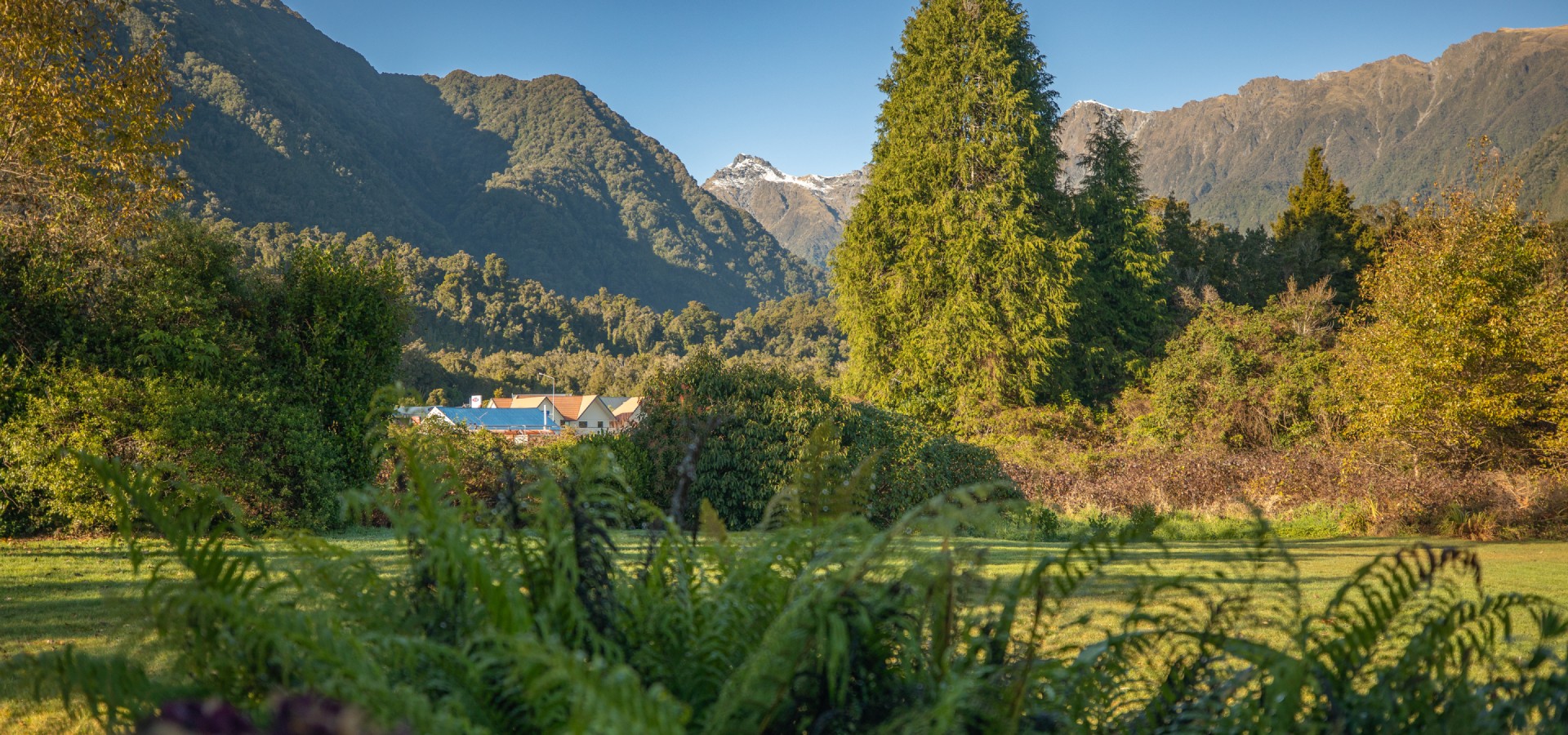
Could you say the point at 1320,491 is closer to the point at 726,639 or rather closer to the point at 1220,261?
the point at 726,639

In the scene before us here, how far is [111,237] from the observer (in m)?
9.14

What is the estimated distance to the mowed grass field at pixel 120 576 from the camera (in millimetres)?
3441

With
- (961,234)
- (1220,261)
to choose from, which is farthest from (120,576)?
(1220,261)

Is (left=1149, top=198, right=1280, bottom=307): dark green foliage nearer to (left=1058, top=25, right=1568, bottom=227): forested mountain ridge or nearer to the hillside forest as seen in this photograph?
the hillside forest

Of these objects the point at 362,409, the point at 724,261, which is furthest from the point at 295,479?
the point at 724,261

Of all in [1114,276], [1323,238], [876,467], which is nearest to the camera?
[876,467]

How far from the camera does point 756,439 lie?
1178 cm

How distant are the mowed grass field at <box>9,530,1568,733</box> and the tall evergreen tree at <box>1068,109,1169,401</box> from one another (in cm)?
1147

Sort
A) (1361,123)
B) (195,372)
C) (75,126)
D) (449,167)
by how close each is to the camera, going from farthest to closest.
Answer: (1361,123) → (449,167) → (195,372) → (75,126)

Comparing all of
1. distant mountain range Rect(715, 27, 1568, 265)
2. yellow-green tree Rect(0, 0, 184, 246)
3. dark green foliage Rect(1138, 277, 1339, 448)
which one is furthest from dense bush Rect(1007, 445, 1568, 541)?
distant mountain range Rect(715, 27, 1568, 265)

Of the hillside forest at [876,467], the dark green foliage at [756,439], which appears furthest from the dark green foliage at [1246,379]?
the dark green foliage at [756,439]

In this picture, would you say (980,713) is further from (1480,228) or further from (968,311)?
(968,311)

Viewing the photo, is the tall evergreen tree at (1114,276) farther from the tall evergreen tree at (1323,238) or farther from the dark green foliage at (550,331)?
the dark green foliage at (550,331)

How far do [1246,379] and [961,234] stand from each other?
721 cm
